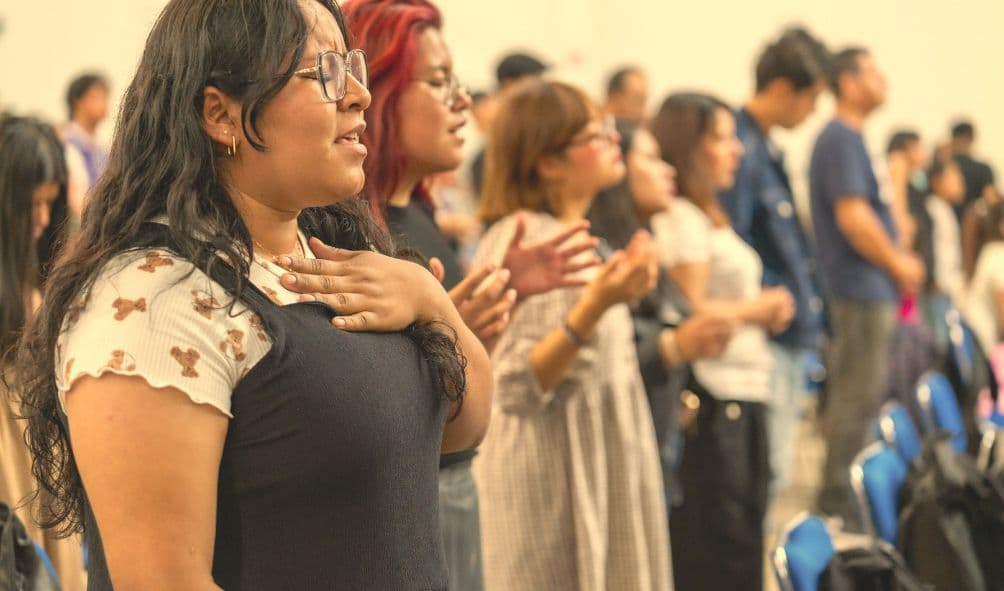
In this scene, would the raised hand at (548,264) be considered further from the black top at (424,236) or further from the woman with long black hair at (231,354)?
the woman with long black hair at (231,354)

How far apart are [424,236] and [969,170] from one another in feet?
23.0

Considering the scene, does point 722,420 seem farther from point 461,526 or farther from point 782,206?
point 461,526

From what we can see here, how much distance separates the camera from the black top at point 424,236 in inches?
84.3

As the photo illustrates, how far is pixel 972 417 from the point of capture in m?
3.97

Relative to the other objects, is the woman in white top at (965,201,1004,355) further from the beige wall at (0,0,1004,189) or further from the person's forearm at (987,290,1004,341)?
the beige wall at (0,0,1004,189)

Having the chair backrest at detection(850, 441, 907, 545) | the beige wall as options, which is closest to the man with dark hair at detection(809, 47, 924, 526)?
the chair backrest at detection(850, 441, 907, 545)

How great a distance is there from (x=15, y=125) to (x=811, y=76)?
9.94 ft

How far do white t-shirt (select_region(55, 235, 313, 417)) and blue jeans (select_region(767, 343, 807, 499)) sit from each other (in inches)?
100

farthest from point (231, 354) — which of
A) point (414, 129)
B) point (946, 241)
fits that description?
point (946, 241)

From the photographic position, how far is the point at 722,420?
11.0ft

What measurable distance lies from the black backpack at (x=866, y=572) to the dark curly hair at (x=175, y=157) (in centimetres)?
113

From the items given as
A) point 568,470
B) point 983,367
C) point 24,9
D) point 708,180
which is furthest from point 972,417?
point 24,9

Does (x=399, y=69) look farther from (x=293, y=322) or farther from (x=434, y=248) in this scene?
(x=293, y=322)

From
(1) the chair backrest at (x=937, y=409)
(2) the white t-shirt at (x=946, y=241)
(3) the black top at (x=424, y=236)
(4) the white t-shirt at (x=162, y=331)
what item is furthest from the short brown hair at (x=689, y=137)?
(2) the white t-shirt at (x=946, y=241)
